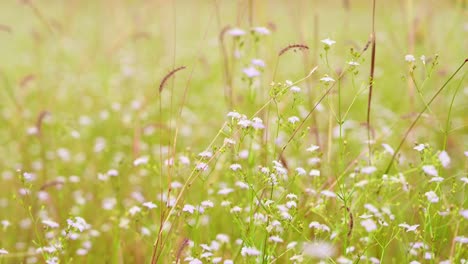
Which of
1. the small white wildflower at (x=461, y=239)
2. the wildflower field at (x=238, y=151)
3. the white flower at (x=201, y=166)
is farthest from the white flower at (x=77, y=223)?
the small white wildflower at (x=461, y=239)

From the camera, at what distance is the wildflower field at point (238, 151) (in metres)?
2.44

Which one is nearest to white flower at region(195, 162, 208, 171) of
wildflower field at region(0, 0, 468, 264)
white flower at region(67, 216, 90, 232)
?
wildflower field at region(0, 0, 468, 264)

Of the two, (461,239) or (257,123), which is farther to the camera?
(257,123)

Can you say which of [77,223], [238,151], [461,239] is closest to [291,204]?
[238,151]

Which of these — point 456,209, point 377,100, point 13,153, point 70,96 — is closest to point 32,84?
point 70,96

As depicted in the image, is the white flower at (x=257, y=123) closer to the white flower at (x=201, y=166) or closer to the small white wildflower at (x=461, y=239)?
the white flower at (x=201, y=166)

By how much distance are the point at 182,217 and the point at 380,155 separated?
849 mm

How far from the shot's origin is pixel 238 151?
252 centimetres

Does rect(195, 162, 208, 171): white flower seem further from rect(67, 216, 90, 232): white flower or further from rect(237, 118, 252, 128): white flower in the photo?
rect(67, 216, 90, 232): white flower

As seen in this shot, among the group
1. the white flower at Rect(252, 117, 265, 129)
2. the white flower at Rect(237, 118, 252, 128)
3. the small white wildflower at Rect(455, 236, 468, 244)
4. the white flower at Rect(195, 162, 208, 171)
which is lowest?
the small white wildflower at Rect(455, 236, 468, 244)

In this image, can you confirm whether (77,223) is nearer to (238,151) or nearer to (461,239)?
(238,151)

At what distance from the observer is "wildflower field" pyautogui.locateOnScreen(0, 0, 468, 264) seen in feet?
8.02

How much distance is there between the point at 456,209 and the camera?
2.22 metres

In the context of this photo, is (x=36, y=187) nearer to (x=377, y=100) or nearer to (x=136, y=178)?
(x=136, y=178)
